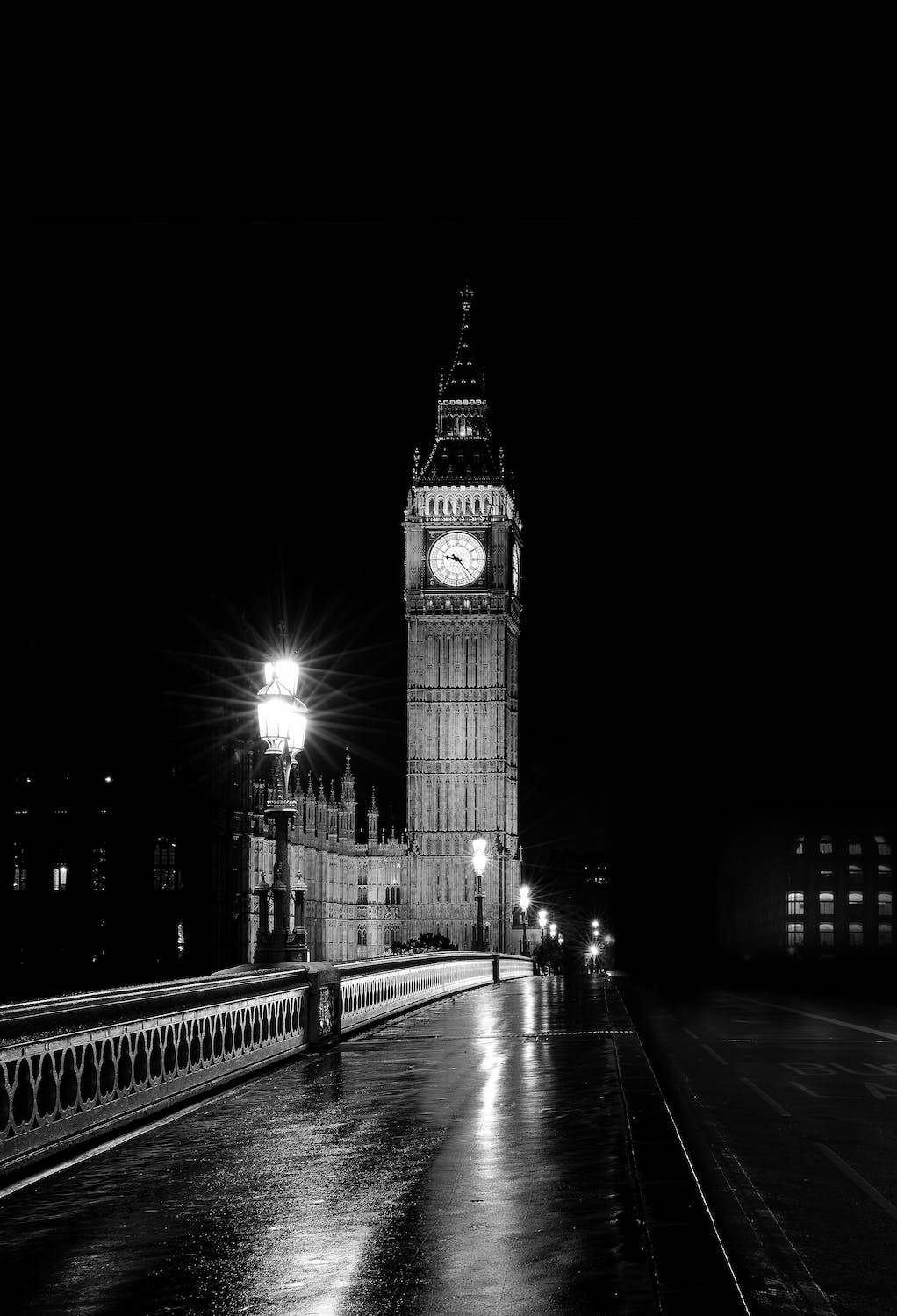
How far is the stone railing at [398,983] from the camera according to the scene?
87.0 ft

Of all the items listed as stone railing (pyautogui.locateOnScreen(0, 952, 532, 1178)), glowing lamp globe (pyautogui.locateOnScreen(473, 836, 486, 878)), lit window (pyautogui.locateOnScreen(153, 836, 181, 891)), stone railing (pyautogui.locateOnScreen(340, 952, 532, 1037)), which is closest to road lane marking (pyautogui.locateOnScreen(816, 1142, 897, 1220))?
stone railing (pyautogui.locateOnScreen(0, 952, 532, 1178))

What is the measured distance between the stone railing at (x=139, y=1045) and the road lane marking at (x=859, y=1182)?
5.76m

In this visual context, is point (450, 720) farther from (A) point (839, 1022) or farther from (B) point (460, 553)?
(A) point (839, 1022)

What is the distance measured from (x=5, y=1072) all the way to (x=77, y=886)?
74.8 meters

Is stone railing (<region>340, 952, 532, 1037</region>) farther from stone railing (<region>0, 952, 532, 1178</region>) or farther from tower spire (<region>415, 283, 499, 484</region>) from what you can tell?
tower spire (<region>415, 283, 499, 484</region>)

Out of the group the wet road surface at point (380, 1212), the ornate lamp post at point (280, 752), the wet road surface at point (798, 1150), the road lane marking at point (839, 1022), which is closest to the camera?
the wet road surface at point (380, 1212)

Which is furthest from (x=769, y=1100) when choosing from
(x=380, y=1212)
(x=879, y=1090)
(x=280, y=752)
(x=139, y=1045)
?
(x=280, y=752)

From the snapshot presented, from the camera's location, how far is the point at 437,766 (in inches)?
5172

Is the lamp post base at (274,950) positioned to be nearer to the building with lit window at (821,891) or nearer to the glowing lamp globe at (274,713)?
the glowing lamp globe at (274,713)

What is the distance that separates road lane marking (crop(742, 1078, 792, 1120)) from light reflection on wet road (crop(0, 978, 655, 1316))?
156 cm

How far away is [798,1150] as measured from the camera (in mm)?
12289

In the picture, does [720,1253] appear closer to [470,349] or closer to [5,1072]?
[5,1072]

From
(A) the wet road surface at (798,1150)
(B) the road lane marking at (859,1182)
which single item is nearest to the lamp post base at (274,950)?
(A) the wet road surface at (798,1150)

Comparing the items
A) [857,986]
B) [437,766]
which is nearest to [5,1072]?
[857,986]
